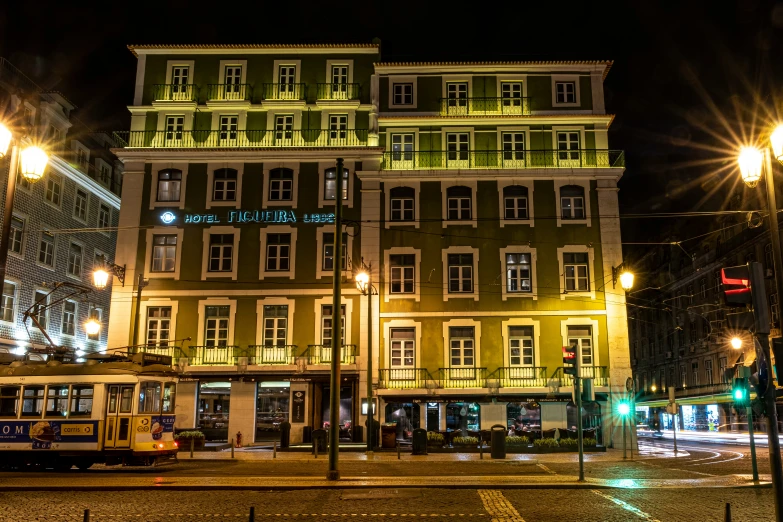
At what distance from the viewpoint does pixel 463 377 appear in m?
36.0

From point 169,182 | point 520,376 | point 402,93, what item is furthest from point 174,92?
point 520,376

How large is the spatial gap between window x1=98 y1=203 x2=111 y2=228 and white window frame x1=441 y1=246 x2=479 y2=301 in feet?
75.4

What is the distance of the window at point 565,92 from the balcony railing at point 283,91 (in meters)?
13.8

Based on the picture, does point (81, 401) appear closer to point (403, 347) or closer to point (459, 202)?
point (403, 347)

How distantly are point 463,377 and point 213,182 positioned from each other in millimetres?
16519

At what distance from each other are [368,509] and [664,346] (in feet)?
238

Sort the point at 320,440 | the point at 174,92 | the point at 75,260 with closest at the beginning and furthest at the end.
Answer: the point at 320,440 → the point at 174,92 → the point at 75,260

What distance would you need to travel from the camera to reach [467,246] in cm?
3734

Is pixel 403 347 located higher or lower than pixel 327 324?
lower

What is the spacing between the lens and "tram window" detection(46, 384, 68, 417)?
23922mm

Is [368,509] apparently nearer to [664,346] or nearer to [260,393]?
[260,393]

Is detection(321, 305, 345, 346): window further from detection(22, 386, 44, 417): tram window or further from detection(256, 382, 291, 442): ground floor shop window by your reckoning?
A: detection(22, 386, 44, 417): tram window

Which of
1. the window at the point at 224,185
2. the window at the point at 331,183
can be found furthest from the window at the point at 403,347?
the window at the point at 224,185

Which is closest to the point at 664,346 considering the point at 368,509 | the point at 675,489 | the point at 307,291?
the point at 307,291
